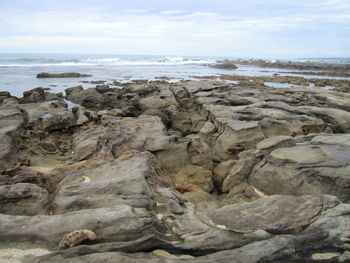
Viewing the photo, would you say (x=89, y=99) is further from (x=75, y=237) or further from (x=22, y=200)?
(x=75, y=237)

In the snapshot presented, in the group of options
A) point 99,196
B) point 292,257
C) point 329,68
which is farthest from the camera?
point 329,68

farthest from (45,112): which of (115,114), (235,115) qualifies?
(235,115)

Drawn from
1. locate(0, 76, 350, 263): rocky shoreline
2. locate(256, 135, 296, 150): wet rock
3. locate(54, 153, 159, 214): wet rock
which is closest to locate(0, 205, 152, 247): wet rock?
locate(0, 76, 350, 263): rocky shoreline

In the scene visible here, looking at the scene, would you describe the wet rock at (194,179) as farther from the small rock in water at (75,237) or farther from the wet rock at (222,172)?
the small rock in water at (75,237)

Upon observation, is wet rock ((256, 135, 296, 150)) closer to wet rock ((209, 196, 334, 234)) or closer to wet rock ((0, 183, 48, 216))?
wet rock ((209, 196, 334, 234))

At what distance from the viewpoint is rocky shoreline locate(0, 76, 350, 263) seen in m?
4.29

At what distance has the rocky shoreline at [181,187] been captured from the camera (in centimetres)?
429

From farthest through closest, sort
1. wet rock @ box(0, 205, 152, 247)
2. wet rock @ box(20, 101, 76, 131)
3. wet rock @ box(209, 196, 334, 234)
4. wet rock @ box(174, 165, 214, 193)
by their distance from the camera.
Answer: wet rock @ box(20, 101, 76, 131) < wet rock @ box(174, 165, 214, 193) < wet rock @ box(209, 196, 334, 234) < wet rock @ box(0, 205, 152, 247)

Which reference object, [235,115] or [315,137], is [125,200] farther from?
[235,115]

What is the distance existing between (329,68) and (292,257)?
193ft

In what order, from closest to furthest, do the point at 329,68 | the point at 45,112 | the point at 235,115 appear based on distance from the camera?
the point at 235,115 < the point at 45,112 < the point at 329,68

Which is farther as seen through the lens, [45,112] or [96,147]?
[45,112]

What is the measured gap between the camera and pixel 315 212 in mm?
4918

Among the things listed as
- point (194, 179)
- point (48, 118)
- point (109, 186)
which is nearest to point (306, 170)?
point (194, 179)
